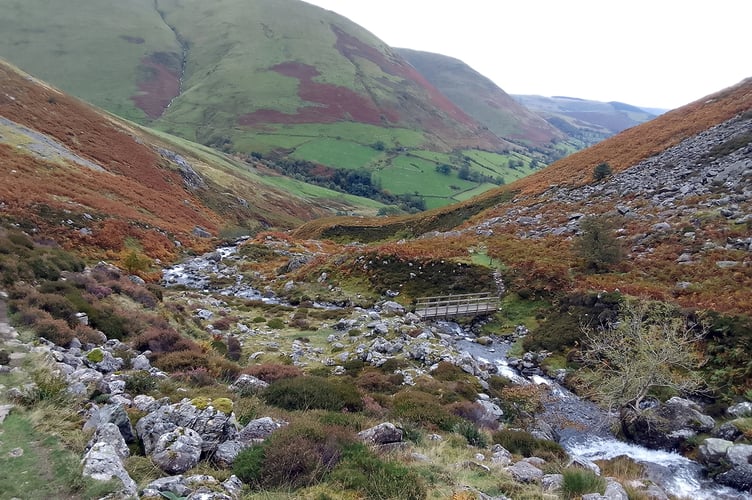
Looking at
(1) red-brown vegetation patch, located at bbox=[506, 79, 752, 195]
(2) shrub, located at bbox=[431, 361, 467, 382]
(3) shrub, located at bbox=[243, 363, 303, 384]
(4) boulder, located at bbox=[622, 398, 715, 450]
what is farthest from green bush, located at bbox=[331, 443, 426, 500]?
(1) red-brown vegetation patch, located at bbox=[506, 79, 752, 195]

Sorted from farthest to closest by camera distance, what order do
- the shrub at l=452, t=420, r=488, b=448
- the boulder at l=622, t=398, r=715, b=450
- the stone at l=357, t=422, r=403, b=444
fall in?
the boulder at l=622, t=398, r=715, b=450 → the shrub at l=452, t=420, r=488, b=448 → the stone at l=357, t=422, r=403, b=444

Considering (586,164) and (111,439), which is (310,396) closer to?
(111,439)

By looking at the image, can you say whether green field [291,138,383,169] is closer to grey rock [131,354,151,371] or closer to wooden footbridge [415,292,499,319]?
wooden footbridge [415,292,499,319]

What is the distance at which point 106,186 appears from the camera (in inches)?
2282

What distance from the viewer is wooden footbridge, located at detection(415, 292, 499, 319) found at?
34.0 m

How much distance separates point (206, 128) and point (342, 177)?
7112cm

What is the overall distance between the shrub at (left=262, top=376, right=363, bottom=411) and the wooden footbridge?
18100 mm

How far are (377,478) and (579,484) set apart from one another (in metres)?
5.09

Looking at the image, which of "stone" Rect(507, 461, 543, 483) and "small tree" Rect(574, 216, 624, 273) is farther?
"small tree" Rect(574, 216, 624, 273)

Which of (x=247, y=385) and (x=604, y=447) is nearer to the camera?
(x=247, y=385)

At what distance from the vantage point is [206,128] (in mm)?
193000

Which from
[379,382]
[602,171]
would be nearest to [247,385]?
[379,382]

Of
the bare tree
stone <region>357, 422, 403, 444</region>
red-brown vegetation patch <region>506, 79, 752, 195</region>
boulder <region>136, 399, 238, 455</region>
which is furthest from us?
red-brown vegetation patch <region>506, 79, 752, 195</region>

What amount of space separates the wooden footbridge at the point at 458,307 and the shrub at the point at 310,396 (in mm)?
18100
